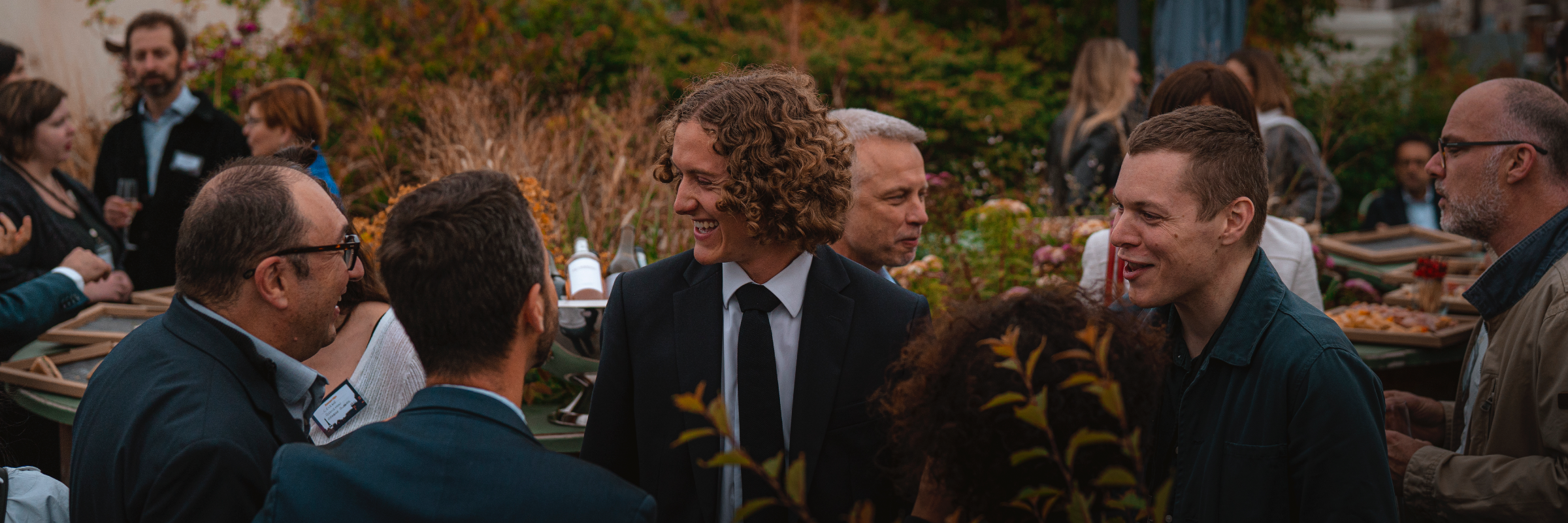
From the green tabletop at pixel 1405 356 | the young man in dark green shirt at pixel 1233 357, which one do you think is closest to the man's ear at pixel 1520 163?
the young man in dark green shirt at pixel 1233 357

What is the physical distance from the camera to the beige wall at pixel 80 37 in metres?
9.17

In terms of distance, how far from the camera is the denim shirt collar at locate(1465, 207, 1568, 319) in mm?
2482

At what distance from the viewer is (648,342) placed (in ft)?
6.64

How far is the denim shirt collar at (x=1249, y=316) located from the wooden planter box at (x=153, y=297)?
4029 millimetres

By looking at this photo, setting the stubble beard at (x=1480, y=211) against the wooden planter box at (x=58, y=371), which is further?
the wooden planter box at (x=58, y=371)

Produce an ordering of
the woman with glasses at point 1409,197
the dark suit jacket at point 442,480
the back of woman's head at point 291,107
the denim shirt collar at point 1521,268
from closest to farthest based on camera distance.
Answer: the dark suit jacket at point 442,480, the denim shirt collar at point 1521,268, the back of woman's head at point 291,107, the woman with glasses at point 1409,197

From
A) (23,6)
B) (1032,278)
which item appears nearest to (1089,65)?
(1032,278)

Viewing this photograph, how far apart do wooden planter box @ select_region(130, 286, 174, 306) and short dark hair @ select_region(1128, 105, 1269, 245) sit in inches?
155

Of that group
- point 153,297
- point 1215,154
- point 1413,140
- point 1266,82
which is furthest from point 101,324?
point 1413,140

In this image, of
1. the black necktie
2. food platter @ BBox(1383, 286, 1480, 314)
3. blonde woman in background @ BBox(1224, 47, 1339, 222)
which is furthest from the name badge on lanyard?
blonde woman in background @ BBox(1224, 47, 1339, 222)

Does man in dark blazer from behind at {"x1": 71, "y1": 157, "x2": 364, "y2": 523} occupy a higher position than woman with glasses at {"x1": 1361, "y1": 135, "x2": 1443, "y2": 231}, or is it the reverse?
man in dark blazer from behind at {"x1": 71, "y1": 157, "x2": 364, "y2": 523}

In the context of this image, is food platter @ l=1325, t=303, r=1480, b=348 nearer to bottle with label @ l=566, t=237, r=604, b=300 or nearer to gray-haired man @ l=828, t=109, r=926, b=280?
gray-haired man @ l=828, t=109, r=926, b=280

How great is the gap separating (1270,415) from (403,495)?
1464 millimetres

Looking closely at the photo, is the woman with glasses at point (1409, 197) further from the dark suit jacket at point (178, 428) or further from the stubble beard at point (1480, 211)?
the dark suit jacket at point (178, 428)
